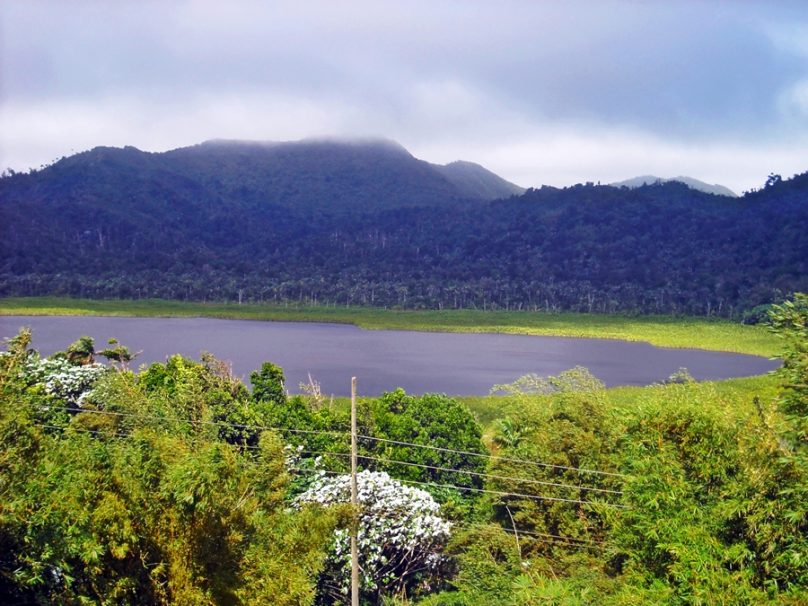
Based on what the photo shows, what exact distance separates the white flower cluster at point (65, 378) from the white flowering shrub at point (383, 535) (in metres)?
11.0

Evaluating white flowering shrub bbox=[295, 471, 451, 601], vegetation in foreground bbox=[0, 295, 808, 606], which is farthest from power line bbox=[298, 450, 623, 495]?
white flowering shrub bbox=[295, 471, 451, 601]

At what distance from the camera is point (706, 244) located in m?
171

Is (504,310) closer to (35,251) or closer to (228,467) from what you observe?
(35,251)

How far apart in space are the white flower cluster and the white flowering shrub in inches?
432

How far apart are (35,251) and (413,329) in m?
109

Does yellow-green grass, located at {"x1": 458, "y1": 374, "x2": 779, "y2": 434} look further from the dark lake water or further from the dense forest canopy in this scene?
the dense forest canopy

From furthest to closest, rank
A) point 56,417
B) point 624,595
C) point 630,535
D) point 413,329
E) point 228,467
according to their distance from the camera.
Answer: point 413,329 → point 56,417 → point 630,535 → point 624,595 → point 228,467

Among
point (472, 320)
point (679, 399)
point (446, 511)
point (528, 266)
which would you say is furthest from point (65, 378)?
point (528, 266)

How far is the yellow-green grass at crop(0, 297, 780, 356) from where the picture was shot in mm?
91256

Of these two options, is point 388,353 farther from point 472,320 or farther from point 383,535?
point 383,535

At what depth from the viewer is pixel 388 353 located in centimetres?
7181

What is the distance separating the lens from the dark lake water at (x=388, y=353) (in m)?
56.2

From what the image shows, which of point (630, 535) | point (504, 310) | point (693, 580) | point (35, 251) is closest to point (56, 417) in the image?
point (630, 535)

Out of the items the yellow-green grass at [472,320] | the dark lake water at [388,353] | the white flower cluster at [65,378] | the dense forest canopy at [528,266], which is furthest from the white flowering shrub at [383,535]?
the dense forest canopy at [528,266]
